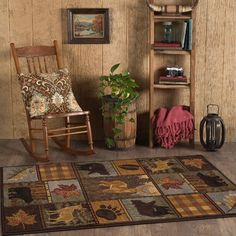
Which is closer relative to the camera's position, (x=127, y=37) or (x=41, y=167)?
(x=41, y=167)

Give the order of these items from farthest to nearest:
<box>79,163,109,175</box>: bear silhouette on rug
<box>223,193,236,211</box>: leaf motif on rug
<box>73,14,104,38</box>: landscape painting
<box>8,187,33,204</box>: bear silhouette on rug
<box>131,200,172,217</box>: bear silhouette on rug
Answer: <box>73,14,104,38</box>: landscape painting, <box>79,163,109,175</box>: bear silhouette on rug, <box>8,187,33,204</box>: bear silhouette on rug, <box>223,193,236,211</box>: leaf motif on rug, <box>131,200,172,217</box>: bear silhouette on rug

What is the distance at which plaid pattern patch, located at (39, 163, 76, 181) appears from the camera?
398 centimetres

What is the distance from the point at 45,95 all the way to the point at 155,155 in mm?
1058

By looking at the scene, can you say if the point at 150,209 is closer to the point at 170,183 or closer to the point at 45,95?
the point at 170,183

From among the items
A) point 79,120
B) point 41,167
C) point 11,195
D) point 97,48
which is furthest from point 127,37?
point 11,195

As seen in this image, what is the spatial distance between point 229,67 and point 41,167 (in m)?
1.97

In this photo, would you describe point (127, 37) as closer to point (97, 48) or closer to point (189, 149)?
point (97, 48)

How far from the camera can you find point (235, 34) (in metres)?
4.88

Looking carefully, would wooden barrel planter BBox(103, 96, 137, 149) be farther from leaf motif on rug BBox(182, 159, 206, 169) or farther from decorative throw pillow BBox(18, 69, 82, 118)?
leaf motif on rug BBox(182, 159, 206, 169)

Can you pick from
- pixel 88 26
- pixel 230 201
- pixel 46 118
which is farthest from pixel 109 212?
pixel 88 26

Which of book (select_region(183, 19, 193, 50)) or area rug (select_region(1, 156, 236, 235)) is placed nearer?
area rug (select_region(1, 156, 236, 235))

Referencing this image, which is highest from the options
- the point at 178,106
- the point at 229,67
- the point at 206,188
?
the point at 229,67

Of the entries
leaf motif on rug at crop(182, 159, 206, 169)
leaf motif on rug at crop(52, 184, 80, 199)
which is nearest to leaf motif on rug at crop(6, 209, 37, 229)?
leaf motif on rug at crop(52, 184, 80, 199)

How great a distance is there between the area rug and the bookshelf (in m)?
0.65
